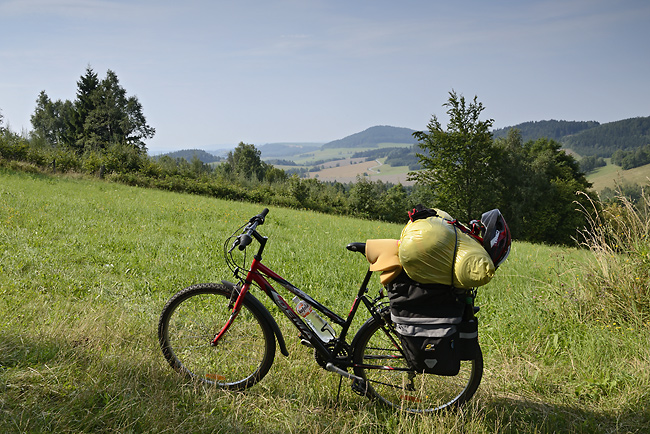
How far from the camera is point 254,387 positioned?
3.27m

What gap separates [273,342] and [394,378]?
3.35ft

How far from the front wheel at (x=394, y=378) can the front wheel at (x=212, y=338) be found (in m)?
0.74

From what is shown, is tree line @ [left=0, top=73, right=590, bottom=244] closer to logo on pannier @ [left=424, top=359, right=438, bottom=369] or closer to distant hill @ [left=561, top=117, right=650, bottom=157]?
logo on pannier @ [left=424, top=359, right=438, bottom=369]

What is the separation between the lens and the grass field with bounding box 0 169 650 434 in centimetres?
274

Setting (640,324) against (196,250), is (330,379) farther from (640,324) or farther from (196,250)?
(196,250)

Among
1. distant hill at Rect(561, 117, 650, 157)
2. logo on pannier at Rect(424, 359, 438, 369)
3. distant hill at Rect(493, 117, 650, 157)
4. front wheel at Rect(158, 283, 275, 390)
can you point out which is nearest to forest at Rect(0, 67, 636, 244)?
front wheel at Rect(158, 283, 275, 390)

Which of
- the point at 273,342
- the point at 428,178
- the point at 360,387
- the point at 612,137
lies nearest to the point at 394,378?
the point at 360,387

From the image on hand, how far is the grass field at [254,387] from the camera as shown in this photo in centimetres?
274

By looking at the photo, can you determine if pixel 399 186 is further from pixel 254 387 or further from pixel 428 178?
pixel 254 387

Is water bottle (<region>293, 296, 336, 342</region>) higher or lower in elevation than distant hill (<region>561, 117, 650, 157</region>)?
lower

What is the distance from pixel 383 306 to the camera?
9.97 ft

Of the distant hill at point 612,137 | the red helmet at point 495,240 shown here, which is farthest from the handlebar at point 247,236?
the distant hill at point 612,137

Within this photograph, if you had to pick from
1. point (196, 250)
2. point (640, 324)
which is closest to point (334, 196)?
point (196, 250)

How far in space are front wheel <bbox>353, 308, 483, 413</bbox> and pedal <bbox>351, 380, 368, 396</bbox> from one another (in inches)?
0.8
